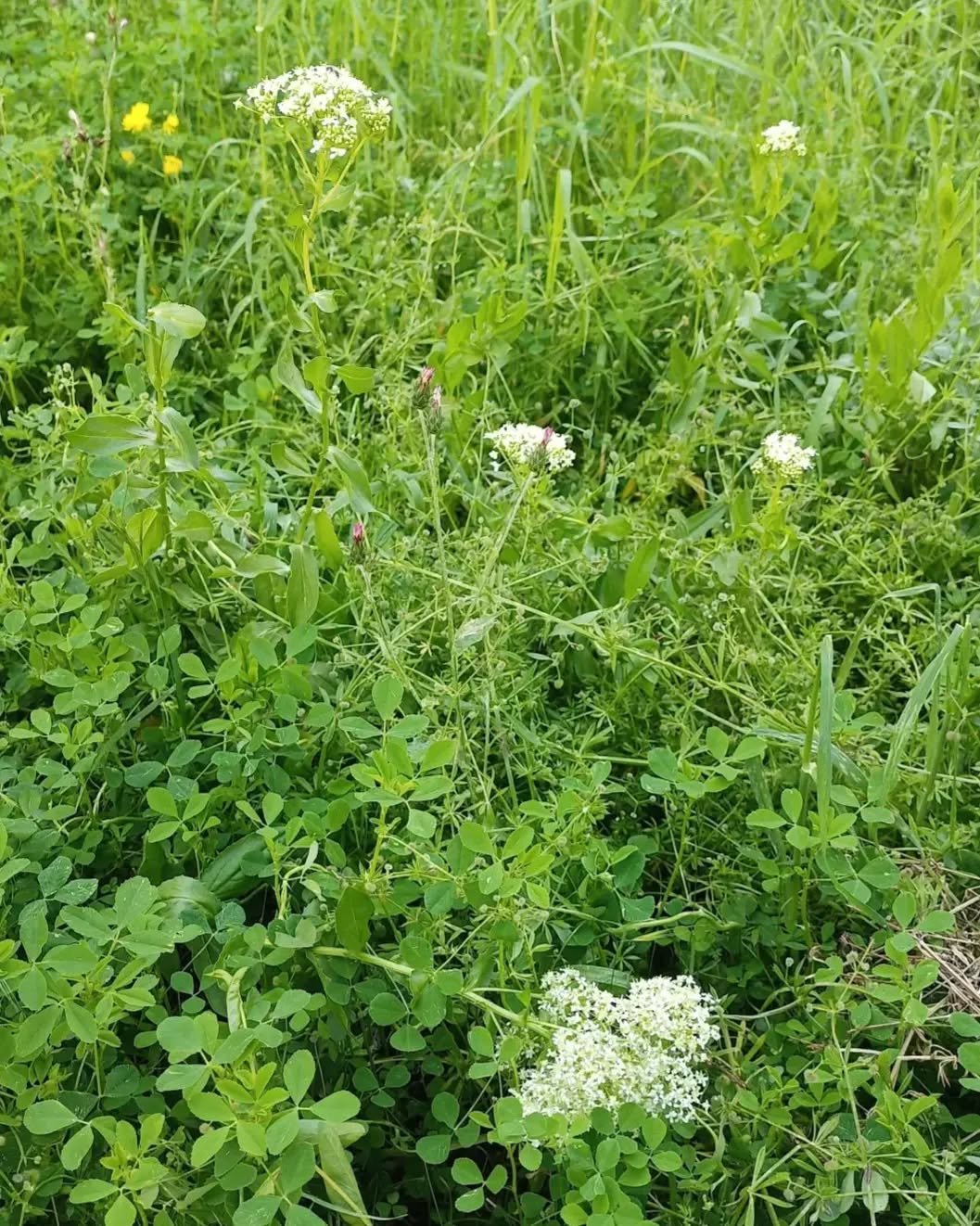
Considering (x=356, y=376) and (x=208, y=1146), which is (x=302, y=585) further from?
(x=208, y=1146)

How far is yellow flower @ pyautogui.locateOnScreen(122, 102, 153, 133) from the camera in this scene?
3100mm

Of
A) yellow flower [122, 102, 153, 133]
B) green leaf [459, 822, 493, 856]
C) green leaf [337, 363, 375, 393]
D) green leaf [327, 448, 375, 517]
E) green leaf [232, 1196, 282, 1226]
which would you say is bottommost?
green leaf [232, 1196, 282, 1226]

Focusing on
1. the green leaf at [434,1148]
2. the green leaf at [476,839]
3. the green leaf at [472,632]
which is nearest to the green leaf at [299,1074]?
the green leaf at [434,1148]

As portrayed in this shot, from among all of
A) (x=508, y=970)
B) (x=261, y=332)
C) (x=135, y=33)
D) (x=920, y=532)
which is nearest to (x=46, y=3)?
(x=135, y=33)

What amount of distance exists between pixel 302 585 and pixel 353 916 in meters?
0.55

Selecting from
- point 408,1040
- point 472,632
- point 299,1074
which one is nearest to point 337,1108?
point 299,1074

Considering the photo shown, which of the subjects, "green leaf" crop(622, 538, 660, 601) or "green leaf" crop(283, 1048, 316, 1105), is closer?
"green leaf" crop(283, 1048, 316, 1105)

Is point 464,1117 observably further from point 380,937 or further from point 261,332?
point 261,332

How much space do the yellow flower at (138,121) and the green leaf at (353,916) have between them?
7.47 ft

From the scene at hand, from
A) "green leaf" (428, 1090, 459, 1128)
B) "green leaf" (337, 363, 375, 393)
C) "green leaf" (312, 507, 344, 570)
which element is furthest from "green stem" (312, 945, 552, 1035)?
"green leaf" (337, 363, 375, 393)

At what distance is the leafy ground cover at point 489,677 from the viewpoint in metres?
1.52

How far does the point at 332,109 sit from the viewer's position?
185 centimetres

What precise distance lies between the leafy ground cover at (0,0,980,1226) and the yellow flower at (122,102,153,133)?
13 mm

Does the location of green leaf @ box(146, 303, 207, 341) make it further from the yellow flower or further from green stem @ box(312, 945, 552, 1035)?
the yellow flower
